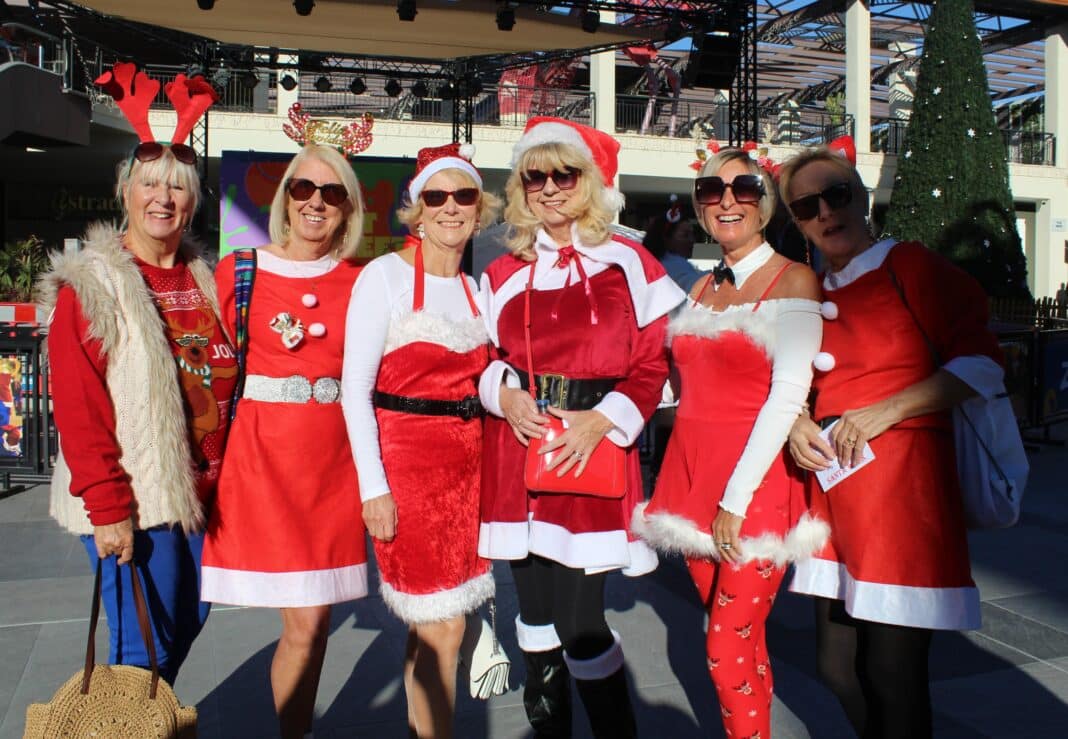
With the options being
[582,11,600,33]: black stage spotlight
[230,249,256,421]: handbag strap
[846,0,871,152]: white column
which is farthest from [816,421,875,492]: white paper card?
[846,0,871,152]: white column

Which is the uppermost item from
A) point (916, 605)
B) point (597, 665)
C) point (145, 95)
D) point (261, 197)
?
point (261, 197)

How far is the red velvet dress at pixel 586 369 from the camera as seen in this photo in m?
2.70

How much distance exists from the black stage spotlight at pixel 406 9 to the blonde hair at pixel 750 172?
7.43 metres

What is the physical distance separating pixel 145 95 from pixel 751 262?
1990 mm

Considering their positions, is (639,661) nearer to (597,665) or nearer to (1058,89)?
(597,665)

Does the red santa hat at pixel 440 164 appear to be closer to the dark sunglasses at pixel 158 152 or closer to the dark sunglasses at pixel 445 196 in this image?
the dark sunglasses at pixel 445 196

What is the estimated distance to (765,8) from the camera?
23.1 meters

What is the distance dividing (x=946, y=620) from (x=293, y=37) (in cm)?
1076

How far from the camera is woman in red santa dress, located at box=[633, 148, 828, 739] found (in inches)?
96.7

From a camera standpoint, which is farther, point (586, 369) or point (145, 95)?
point (145, 95)

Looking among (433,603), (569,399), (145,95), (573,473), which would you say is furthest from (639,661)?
(145,95)

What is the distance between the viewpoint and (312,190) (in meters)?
2.91

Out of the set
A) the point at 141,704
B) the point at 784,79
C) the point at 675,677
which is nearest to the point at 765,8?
the point at 784,79

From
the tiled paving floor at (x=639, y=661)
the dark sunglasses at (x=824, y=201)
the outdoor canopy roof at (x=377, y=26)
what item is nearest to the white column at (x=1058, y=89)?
the outdoor canopy roof at (x=377, y=26)
